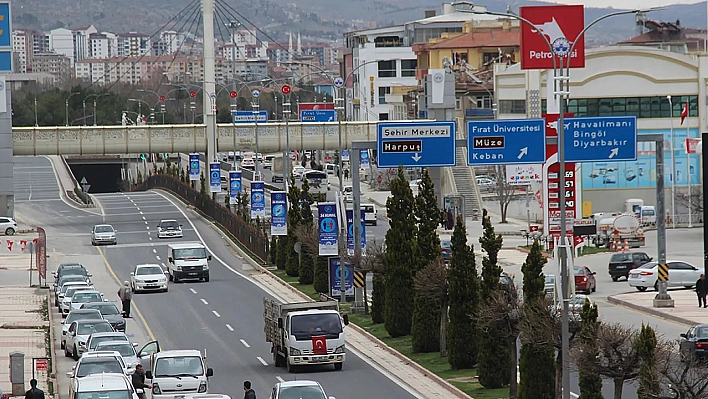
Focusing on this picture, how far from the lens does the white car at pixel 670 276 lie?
170 ft

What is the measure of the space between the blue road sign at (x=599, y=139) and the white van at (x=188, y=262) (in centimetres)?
2751

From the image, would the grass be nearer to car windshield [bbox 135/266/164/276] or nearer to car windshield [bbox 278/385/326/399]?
car windshield [bbox 278/385/326/399]

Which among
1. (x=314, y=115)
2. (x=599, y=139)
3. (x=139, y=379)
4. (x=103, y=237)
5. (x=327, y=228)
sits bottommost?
(x=139, y=379)

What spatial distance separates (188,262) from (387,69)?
111 metres

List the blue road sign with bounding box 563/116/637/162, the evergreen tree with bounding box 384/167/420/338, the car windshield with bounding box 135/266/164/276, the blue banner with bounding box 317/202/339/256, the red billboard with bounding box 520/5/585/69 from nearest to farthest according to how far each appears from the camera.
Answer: the red billboard with bounding box 520/5/585/69 → the blue road sign with bounding box 563/116/637/162 → the evergreen tree with bounding box 384/167/420/338 → the blue banner with bounding box 317/202/339/256 → the car windshield with bounding box 135/266/164/276

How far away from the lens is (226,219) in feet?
261

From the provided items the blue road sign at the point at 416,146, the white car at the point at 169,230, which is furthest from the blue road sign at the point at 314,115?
the blue road sign at the point at 416,146

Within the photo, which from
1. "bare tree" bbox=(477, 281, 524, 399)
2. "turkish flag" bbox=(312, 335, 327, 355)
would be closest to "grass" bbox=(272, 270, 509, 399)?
"bare tree" bbox=(477, 281, 524, 399)

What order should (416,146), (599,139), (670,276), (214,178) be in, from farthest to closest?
(214,178) → (670,276) → (416,146) → (599,139)

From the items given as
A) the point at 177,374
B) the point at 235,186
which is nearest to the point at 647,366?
the point at 177,374

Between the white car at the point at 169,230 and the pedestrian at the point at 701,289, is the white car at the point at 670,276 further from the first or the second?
the white car at the point at 169,230

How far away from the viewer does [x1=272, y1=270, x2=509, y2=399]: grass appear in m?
30.4

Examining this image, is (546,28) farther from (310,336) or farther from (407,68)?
(407,68)

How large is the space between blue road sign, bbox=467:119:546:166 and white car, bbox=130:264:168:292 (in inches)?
790
